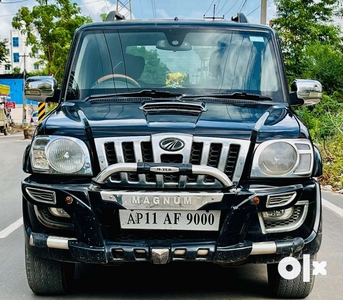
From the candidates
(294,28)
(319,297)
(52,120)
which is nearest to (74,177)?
(52,120)

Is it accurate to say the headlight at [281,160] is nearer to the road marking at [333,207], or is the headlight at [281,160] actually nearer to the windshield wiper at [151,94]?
the windshield wiper at [151,94]

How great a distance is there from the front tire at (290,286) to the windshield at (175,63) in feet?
4.71

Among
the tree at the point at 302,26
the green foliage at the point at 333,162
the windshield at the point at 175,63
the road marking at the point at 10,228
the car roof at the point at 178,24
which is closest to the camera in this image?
the windshield at the point at 175,63

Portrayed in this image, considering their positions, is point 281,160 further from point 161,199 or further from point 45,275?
point 45,275

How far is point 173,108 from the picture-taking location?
4324 millimetres

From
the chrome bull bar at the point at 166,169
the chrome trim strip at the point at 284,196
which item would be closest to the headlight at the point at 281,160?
the chrome trim strip at the point at 284,196

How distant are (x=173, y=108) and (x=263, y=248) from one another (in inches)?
43.0

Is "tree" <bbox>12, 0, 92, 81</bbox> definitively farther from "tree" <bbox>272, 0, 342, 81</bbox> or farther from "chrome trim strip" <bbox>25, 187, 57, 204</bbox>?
"chrome trim strip" <bbox>25, 187, 57, 204</bbox>

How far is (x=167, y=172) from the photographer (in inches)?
148

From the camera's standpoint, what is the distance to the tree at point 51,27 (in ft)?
151

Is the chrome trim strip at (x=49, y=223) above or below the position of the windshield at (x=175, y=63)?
below

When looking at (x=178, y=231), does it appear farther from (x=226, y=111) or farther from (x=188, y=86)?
(x=188, y=86)

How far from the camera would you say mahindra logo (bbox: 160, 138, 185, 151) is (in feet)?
12.6

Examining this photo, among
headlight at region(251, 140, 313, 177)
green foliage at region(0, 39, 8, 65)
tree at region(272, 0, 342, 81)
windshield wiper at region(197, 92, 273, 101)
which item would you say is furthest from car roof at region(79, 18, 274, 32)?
green foliage at region(0, 39, 8, 65)
